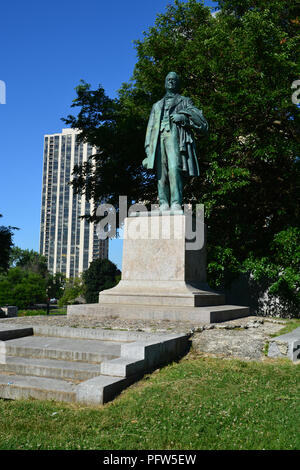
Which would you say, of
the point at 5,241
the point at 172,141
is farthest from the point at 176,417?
the point at 5,241

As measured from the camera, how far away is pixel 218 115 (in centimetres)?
1439

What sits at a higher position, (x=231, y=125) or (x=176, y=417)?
(x=231, y=125)

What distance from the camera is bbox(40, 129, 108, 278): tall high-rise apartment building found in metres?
106

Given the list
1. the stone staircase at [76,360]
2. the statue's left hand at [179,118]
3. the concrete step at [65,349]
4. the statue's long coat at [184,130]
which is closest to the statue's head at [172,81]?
the statue's long coat at [184,130]

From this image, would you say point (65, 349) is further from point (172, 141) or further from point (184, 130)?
point (184, 130)

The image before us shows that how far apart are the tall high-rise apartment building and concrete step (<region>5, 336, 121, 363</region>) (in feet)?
321

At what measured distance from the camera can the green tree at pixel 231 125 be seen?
1386cm

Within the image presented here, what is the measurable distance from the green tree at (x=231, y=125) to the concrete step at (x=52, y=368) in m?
9.56

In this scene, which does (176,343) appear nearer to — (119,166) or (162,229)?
(162,229)

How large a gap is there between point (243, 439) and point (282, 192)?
44.3ft

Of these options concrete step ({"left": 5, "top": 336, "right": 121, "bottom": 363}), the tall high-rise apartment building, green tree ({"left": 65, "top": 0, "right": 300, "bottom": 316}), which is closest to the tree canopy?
green tree ({"left": 65, "top": 0, "right": 300, "bottom": 316})

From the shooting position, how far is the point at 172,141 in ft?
33.3

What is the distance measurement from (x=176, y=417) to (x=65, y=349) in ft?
7.88

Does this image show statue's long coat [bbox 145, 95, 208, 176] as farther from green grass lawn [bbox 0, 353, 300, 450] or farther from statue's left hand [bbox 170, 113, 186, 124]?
green grass lawn [bbox 0, 353, 300, 450]
